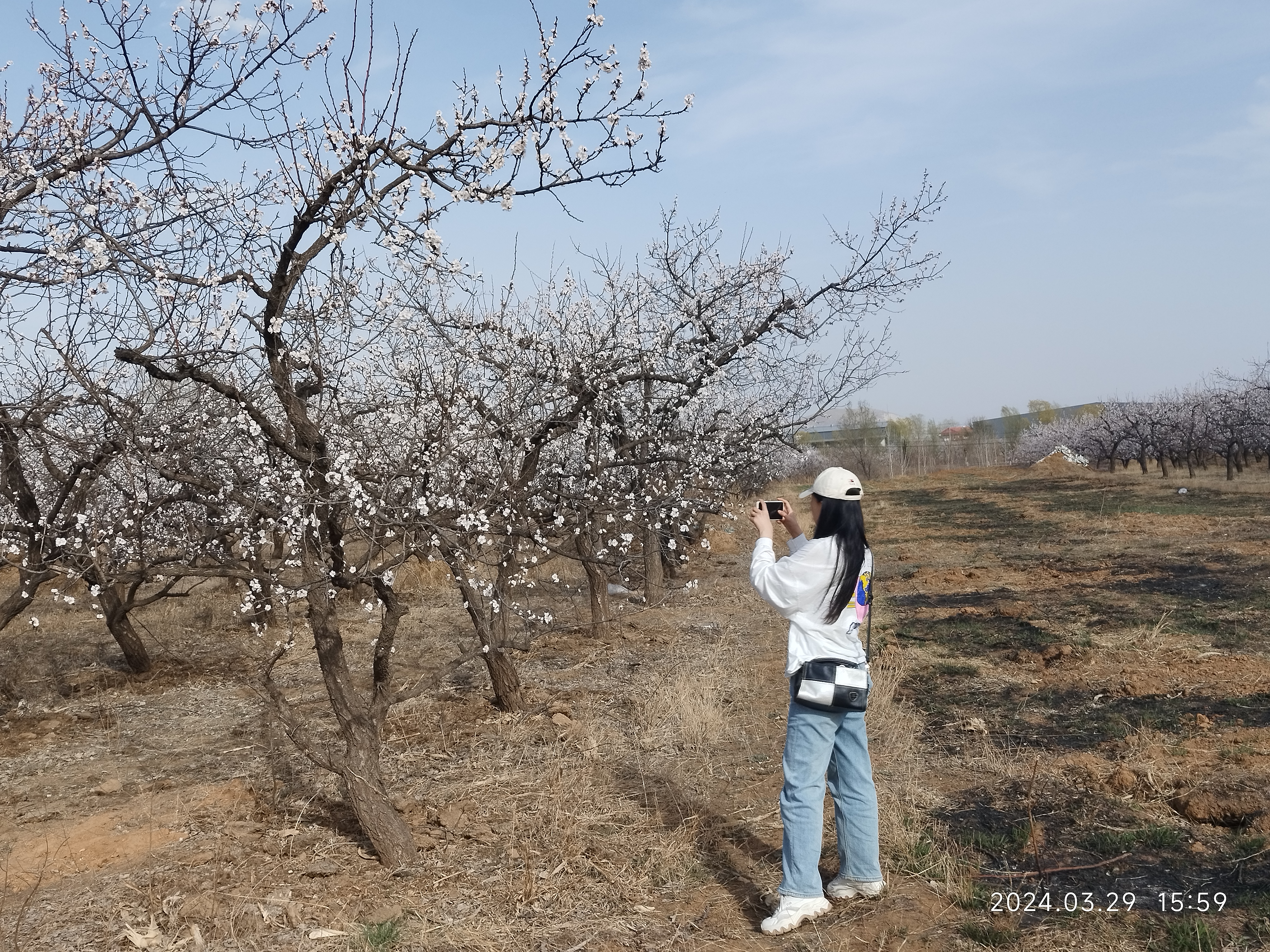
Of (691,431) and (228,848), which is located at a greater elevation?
(691,431)

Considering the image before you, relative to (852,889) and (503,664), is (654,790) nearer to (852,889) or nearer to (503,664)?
(852,889)

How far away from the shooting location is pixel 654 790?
211 inches

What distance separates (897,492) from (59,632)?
32.9 m

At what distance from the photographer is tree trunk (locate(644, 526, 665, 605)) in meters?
11.5

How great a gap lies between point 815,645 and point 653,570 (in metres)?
8.54

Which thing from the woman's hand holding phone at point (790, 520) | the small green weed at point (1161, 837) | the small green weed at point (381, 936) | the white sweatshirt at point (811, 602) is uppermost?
the woman's hand holding phone at point (790, 520)

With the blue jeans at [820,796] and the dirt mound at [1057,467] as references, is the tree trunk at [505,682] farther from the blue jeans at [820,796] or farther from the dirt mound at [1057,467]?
the dirt mound at [1057,467]

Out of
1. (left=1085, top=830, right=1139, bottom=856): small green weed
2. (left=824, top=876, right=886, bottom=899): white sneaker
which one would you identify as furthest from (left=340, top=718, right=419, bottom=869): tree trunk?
(left=1085, top=830, right=1139, bottom=856): small green weed

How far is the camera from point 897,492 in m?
39.6

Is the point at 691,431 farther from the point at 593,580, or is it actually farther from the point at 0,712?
the point at 0,712

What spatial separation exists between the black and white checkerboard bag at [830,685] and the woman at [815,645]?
3cm

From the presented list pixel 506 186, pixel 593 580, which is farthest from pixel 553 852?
pixel 593 580

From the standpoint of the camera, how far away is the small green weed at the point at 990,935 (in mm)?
3525

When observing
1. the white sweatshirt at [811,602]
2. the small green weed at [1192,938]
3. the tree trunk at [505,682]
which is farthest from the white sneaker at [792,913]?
the tree trunk at [505,682]
